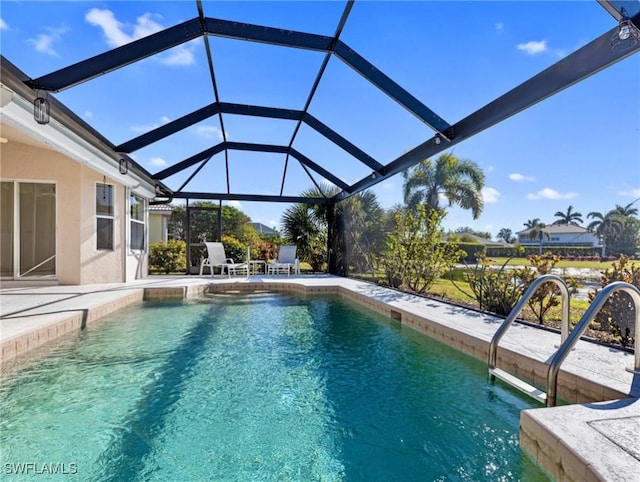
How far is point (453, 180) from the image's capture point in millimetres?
16422

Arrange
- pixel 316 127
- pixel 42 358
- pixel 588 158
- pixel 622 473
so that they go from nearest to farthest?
1. pixel 622 473
2. pixel 42 358
3. pixel 588 158
4. pixel 316 127

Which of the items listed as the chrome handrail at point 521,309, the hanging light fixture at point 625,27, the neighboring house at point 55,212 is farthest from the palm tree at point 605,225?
the neighboring house at point 55,212

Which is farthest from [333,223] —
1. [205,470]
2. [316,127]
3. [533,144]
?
[205,470]

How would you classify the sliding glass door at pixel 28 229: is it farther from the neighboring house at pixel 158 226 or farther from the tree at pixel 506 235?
the tree at pixel 506 235

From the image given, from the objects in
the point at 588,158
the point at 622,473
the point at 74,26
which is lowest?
the point at 622,473

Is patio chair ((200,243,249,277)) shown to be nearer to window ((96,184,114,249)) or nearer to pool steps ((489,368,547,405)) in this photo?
window ((96,184,114,249))

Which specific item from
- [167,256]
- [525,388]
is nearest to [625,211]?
[525,388]

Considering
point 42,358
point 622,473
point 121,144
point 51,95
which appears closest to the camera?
point 622,473

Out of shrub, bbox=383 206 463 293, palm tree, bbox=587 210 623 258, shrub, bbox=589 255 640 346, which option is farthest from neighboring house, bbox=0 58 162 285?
shrub, bbox=589 255 640 346

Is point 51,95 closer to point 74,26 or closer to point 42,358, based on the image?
point 74,26

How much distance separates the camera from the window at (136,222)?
9612mm

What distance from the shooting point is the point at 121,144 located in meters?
7.51

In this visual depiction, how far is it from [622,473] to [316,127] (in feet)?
26.9

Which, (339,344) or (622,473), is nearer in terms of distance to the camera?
(622,473)
